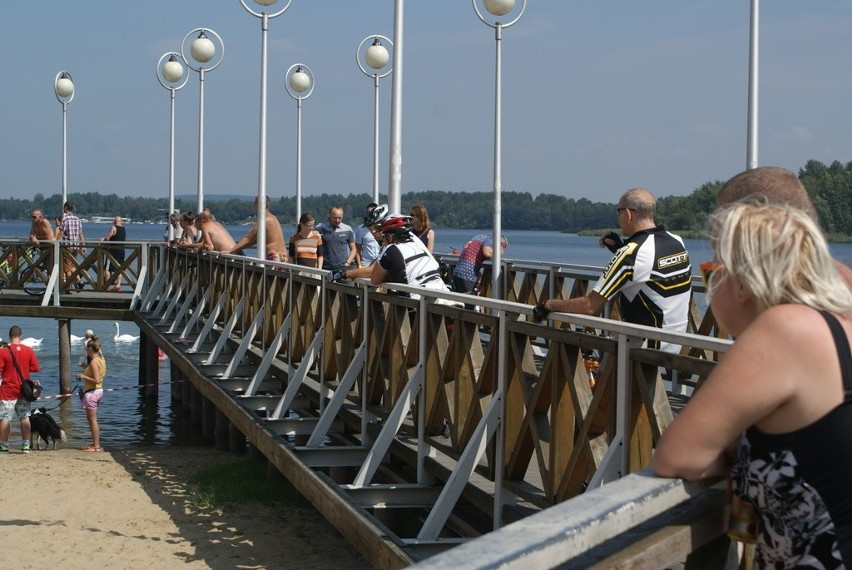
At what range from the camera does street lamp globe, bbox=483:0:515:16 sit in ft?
50.8

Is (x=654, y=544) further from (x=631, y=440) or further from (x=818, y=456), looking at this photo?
(x=631, y=440)

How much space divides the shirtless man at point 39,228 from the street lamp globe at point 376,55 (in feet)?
28.2

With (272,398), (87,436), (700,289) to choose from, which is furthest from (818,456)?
(87,436)

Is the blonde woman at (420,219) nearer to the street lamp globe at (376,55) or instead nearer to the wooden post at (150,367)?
the street lamp globe at (376,55)

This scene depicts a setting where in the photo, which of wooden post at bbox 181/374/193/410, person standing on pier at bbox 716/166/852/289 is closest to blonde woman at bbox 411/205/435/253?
person standing on pier at bbox 716/166/852/289

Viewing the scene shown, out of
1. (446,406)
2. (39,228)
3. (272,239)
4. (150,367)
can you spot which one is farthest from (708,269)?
(150,367)

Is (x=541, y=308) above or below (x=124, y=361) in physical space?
above

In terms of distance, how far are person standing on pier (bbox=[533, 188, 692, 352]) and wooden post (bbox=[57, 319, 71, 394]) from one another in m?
22.4

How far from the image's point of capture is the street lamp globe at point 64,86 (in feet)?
98.0

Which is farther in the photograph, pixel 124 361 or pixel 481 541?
pixel 124 361

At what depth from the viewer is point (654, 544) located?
1.99 meters

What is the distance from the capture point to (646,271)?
18.6 ft

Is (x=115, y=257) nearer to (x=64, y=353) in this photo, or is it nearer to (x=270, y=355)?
(x=64, y=353)

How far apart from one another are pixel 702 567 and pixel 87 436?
2105 cm
